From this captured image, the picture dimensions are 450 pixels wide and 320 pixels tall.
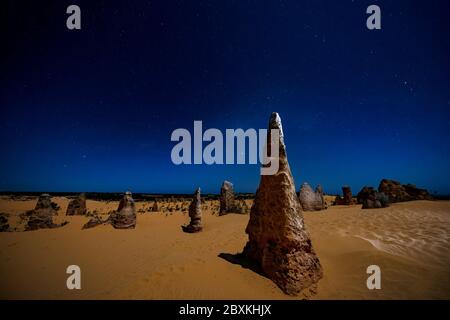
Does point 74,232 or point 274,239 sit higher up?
point 274,239

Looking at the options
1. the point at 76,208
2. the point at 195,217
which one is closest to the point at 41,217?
the point at 76,208

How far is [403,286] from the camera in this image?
414 centimetres

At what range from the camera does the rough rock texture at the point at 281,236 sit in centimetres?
424

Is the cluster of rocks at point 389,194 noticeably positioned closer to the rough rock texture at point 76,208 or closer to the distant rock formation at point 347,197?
the distant rock formation at point 347,197

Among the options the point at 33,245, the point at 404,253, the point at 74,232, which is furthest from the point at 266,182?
the point at 74,232

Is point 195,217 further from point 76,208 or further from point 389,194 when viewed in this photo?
point 389,194

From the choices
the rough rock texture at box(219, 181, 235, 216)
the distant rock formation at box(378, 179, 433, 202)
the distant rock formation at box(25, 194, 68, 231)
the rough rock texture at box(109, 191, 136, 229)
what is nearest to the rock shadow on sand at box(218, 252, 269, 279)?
the rough rock texture at box(109, 191, 136, 229)

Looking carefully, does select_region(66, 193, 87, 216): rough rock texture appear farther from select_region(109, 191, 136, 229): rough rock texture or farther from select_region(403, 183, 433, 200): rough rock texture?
select_region(403, 183, 433, 200): rough rock texture

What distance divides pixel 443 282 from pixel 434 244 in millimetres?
2971

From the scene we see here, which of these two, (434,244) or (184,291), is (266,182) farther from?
(434,244)

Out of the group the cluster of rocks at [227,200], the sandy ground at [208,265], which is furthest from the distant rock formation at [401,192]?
the cluster of rocks at [227,200]

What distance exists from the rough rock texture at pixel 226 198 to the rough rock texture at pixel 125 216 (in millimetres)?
7294

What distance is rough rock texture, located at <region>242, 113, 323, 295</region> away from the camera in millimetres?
4238

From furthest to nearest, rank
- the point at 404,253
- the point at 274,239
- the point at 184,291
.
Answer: the point at 404,253 < the point at 274,239 < the point at 184,291
